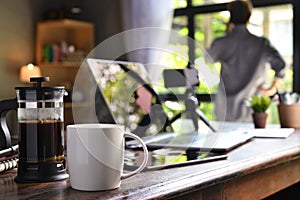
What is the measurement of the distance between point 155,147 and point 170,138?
15 centimetres

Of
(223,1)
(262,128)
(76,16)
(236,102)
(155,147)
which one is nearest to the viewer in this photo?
(155,147)

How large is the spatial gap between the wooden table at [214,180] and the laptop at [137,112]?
0.10 meters

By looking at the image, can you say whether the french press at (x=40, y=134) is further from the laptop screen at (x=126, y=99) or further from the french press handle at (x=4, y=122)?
the laptop screen at (x=126, y=99)

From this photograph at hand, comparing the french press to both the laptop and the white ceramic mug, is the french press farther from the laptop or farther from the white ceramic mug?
the laptop

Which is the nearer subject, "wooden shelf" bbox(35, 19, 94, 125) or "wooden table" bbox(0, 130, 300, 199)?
"wooden table" bbox(0, 130, 300, 199)

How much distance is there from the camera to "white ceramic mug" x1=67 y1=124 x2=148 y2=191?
82 centimetres

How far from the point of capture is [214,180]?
0.96 m

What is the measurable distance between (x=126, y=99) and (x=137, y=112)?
13 centimetres

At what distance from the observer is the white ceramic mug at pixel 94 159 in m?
0.82

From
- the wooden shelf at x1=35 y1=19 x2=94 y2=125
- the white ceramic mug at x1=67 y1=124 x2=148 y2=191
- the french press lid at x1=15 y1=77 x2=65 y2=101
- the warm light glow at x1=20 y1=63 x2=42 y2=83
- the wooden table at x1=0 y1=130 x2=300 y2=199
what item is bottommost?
the wooden table at x1=0 y1=130 x2=300 y2=199

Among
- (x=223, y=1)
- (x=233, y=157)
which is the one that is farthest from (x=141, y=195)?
(x=223, y=1)

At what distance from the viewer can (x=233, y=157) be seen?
→ 3.84ft

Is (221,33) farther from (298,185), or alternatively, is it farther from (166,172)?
(166,172)

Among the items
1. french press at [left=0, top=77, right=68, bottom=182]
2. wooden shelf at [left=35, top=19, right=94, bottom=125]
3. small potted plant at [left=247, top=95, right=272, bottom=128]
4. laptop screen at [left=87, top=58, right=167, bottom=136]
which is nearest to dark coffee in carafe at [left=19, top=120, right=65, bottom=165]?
french press at [left=0, top=77, right=68, bottom=182]
